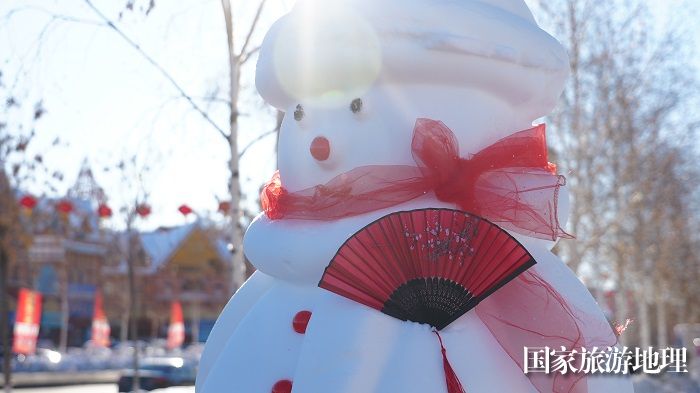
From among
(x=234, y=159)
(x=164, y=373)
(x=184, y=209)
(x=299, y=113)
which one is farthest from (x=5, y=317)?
(x=299, y=113)

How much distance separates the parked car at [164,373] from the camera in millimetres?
16203

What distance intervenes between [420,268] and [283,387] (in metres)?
0.70

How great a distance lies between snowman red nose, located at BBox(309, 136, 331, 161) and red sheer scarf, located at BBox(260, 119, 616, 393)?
12 cm

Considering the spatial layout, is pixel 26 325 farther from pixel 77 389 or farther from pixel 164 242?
pixel 164 242

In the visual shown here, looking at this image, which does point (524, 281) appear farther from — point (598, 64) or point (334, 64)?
point (598, 64)

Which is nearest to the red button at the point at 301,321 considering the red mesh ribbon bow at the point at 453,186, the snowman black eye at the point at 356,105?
the red mesh ribbon bow at the point at 453,186

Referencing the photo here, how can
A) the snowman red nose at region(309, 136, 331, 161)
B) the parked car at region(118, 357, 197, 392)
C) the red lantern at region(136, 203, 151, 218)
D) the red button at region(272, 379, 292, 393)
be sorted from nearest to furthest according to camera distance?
the red button at region(272, 379, 292, 393)
the snowman red nose at region(309, 136, 331, 161)
the red lantern at region(136, 203, 151, 218)
the parked car at region(118, 357, 197, 392)

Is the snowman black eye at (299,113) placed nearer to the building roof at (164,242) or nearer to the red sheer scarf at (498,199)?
the red sheer scarf at (498,199)

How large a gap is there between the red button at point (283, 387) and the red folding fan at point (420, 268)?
1.38ft

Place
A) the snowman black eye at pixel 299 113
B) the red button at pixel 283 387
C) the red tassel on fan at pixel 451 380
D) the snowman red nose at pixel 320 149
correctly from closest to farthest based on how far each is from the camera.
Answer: the red tassel on fan at pixel 451 380
the red button at pixel 283 387
the snowman red nose at pixel 320 149
the snowman black eye at pixel 299 113

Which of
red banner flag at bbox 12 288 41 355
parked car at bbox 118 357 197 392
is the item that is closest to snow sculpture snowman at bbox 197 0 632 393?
parked car at bbox 118 357 197 392

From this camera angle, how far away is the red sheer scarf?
3.12 meters

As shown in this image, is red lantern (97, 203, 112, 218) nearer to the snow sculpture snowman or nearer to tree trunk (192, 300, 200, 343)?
the snow sculpture snowman

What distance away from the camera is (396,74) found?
11.1 ft
